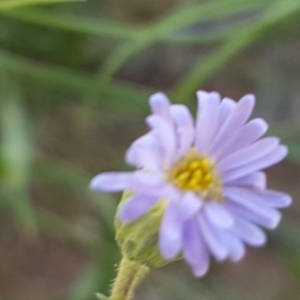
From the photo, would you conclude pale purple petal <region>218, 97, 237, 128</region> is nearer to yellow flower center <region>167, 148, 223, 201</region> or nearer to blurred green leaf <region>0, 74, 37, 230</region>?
yellow flower center <region>167, 148, 223, 201</region>

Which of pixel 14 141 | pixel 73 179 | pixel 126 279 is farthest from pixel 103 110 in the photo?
pixel 126 279

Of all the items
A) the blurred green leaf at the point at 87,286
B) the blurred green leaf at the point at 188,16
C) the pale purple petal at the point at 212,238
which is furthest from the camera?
the blurred green leaf at the point at 87,286

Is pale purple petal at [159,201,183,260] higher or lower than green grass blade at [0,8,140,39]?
lower

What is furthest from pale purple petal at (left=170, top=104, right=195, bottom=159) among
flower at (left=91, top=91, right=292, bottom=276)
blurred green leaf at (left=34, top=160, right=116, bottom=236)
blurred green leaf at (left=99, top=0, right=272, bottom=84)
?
blurred green leaf at (left=34, top=160, right=116, bottom=236)

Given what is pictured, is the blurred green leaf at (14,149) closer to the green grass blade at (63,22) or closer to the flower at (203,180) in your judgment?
the green grass blade at (63,22)

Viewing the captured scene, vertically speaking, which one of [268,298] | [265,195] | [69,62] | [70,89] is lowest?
[265,195]

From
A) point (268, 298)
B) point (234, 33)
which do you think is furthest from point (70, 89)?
point (268, 298)

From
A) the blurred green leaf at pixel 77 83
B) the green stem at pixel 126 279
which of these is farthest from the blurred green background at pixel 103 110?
the green stem at pixel 126 279

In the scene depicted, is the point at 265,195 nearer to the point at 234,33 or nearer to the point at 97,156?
the point at 234,33
